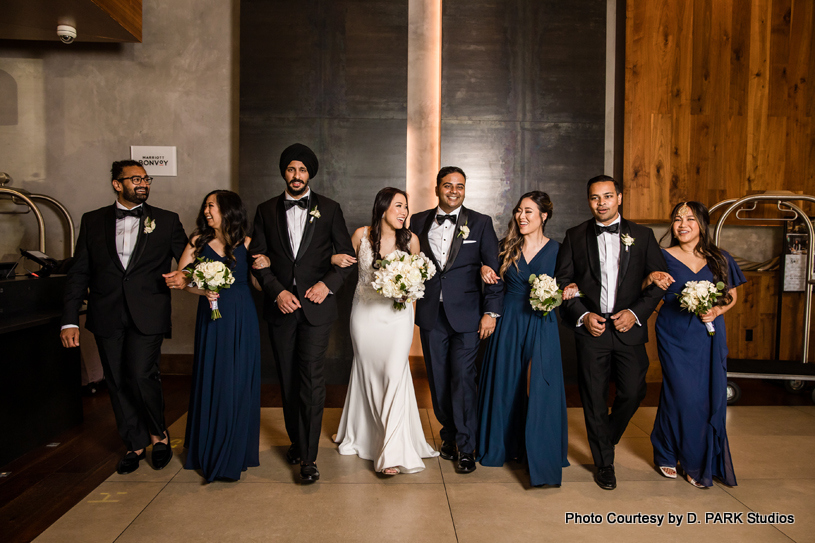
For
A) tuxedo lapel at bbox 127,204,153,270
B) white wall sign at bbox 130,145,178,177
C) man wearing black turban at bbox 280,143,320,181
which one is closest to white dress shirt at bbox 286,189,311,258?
man wearing black turban at bbox 280,143,320,181

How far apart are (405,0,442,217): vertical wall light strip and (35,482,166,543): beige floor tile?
4071 mm

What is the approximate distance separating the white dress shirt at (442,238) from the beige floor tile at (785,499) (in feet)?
7.54

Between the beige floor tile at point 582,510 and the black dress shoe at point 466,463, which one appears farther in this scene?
the black dress shoe at point 466,463

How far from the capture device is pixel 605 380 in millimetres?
3434

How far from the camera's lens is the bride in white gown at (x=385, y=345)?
3408 millimetres

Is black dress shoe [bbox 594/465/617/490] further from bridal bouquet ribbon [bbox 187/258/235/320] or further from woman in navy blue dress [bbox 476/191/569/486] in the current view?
bridal bouquet ribbon [bbox 187/258/235/320]

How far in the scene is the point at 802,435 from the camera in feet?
14.3

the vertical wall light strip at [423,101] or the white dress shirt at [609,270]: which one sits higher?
the vertical wall light strip at [423,101]

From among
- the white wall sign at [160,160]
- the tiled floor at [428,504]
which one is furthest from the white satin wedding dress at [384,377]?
the white wall sign at [160,160]

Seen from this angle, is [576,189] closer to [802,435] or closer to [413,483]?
[802,435]

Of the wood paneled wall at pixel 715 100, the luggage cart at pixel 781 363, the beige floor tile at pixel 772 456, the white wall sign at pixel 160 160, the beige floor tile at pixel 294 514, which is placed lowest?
the beige floor tile at pixel 772 456

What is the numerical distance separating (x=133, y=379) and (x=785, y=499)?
168 inches

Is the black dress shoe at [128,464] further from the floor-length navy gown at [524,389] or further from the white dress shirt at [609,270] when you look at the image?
the white dress shirt at [609,270]

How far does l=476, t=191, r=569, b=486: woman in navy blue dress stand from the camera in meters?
3.34
